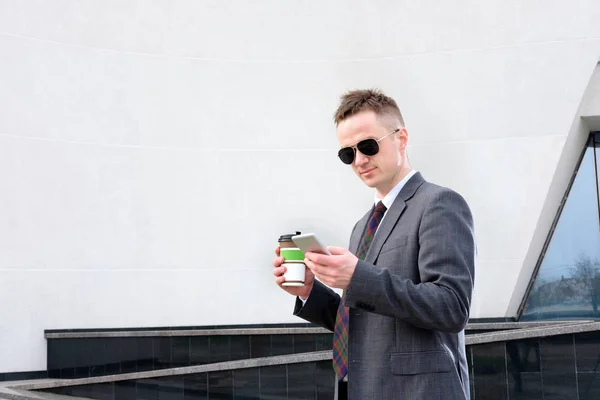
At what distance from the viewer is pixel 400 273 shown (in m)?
2.02

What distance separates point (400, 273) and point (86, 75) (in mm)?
7958

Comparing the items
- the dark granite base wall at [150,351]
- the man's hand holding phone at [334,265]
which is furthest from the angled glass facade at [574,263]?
the man's hand holding phone at [334,265]

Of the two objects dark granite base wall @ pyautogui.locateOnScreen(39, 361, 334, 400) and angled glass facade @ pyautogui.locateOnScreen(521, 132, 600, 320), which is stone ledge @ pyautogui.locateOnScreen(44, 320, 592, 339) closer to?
Answer: dark granite base wall @ pyautogui.locateOnScreen(39, 361, 334, 400)

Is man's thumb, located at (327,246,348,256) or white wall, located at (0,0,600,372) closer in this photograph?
man's thumb, located at (327,246,348,256)

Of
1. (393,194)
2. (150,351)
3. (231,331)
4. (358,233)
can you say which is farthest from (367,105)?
(150,351)

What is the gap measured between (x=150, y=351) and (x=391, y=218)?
667cm

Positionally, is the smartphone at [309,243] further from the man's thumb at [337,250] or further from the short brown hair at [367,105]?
the short brown hair at [367,105]

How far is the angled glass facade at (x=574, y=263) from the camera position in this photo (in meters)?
9.21

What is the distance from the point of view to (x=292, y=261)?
6.81ft

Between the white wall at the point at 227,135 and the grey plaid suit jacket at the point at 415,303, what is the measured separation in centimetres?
697

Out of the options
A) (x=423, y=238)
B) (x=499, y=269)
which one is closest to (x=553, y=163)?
(x=499, y=269)

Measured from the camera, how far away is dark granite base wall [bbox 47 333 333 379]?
773cm

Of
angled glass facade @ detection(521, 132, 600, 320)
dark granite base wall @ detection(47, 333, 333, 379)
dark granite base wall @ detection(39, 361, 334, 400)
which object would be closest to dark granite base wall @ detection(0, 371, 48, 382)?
dark granite base wall @ detection(47, 333, 333, 379)

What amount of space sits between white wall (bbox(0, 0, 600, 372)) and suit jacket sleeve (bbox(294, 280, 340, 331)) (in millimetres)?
6697
